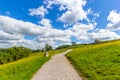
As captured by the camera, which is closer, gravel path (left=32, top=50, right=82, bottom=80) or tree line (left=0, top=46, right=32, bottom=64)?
gravel path (left=32, top=50, right=82, bottom=80)

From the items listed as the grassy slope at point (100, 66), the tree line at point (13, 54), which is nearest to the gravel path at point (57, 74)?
the grassy slope at point (100, 66)

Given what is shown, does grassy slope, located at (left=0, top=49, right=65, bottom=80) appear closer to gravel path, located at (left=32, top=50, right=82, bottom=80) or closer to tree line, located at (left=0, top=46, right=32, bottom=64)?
gravel path, located at (left=32, top=50, right=82, bottom=80)

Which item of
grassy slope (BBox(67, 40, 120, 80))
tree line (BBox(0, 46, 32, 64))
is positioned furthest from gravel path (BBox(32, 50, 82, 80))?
tree line (BBox(0, 46, 32, 64))

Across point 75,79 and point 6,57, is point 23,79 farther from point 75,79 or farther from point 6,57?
point 6,57

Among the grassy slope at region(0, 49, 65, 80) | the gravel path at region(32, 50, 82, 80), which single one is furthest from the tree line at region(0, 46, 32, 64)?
the gravel path at region(32, 50, 82, 80)

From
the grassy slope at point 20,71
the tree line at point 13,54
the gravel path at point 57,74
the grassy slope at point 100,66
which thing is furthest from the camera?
the tree line at point 13,54

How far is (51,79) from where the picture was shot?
18656mm

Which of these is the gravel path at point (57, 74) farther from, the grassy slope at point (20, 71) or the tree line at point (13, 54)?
the tree line at point (13, 54)

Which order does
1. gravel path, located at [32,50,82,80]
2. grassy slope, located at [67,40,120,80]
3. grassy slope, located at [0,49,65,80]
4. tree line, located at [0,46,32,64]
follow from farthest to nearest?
tree line, located at [0,46,32,64]
grassy slope, located at [0,49,65,80]
gravel path, located at [32,50,82,80]
grassy slope, located at [67,40,120,80]

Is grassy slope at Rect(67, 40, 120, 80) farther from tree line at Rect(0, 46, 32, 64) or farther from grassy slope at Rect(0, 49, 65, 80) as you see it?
tree line at Rect(0, 46, 32, 64)

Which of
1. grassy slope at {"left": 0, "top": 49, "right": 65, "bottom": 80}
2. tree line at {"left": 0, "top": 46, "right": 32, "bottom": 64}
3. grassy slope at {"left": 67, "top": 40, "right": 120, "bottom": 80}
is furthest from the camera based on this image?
tree line at {"left": 0, "top": 46, "right": 32, "bottom": 64}

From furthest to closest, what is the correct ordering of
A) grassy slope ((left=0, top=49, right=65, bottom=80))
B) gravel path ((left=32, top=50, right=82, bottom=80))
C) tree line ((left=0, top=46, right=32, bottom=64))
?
tree line ((left=0, top=46, right=32, bottom=64)) < grassy slope ((left=0, top=49, right=65, bottom=80)) < gravel path ((left=32, top=50, right=82, bottom=80))

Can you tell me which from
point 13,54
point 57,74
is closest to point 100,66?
point 57,74

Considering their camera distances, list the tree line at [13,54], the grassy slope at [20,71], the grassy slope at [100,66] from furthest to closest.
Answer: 1. the tree line at [13,54]
2. the grassy slope at [20,71]
3. the grassy slope at [100,66]
